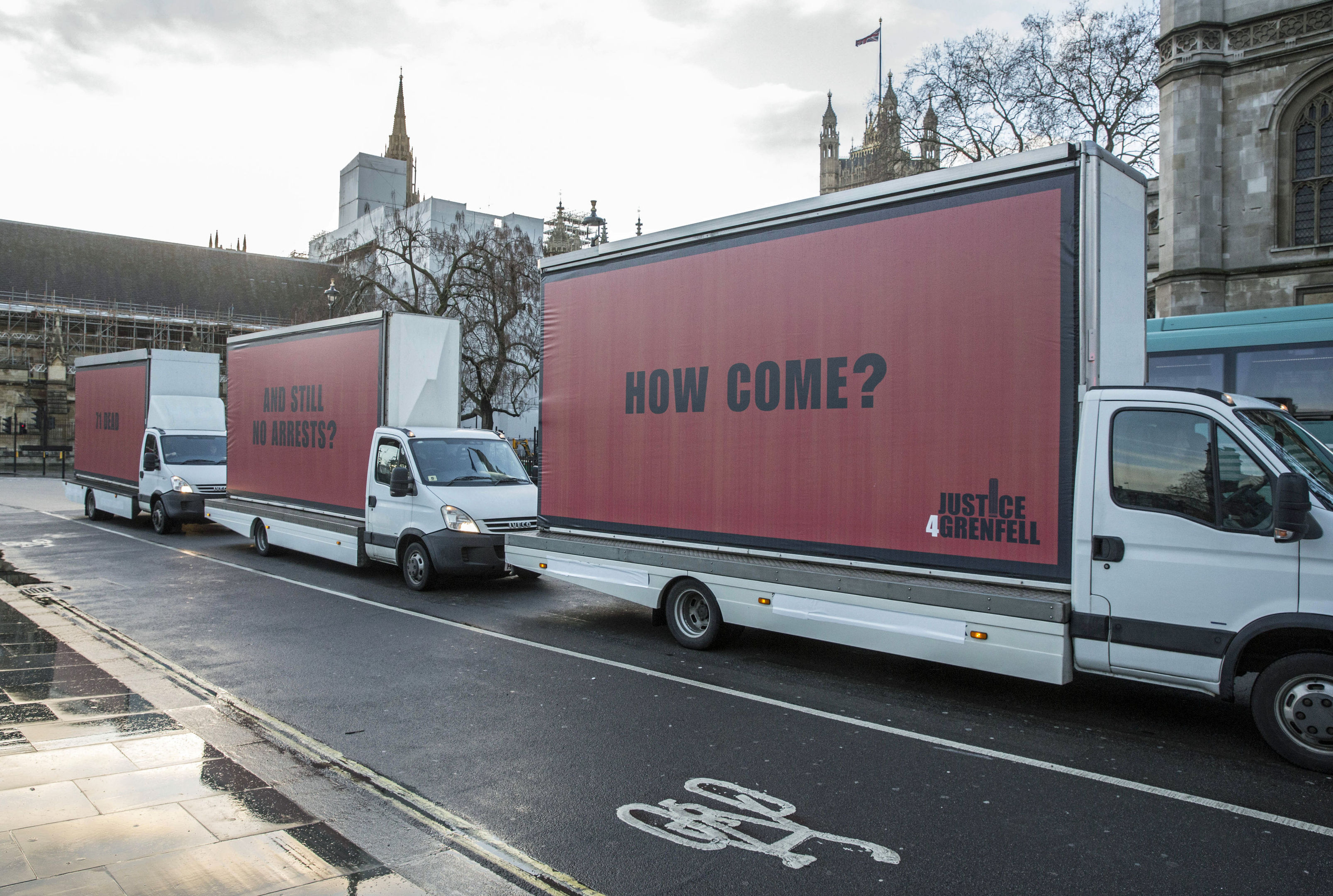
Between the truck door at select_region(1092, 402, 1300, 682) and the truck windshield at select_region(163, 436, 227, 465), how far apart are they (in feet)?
56.3

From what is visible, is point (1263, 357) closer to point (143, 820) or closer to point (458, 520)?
point (458, 520)

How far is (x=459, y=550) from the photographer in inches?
437

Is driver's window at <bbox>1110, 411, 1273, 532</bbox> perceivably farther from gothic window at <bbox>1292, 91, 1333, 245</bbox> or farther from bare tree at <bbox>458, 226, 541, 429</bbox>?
bare tree at <bbox>458, 226, 541, 429</bbox>

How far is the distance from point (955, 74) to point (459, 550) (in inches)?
1135

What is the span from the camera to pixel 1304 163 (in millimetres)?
25500

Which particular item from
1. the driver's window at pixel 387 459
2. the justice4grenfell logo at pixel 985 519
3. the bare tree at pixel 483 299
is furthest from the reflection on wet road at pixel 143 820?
the bare tree at pixel 483 299

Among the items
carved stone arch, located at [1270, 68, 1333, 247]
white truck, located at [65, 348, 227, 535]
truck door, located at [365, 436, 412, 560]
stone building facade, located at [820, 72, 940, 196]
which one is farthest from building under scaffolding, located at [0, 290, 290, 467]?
carved stone arch, located at [1270, 68, 1333, 247]

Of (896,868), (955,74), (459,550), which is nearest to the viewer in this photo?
(896,868)

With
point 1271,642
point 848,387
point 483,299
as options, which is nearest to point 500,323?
point 483,299

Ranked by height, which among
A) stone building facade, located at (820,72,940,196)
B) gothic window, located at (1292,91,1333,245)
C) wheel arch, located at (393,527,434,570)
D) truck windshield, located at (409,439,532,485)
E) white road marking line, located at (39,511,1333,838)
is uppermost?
stone building facade, located at (820,72,940,196)

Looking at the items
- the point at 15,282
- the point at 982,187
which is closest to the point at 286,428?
the point at 982,187

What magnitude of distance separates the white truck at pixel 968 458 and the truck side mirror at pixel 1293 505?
0.05ft

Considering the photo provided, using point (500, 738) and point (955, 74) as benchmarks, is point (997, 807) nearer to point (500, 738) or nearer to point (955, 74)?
point (500, 738)

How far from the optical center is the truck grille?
1130cm
